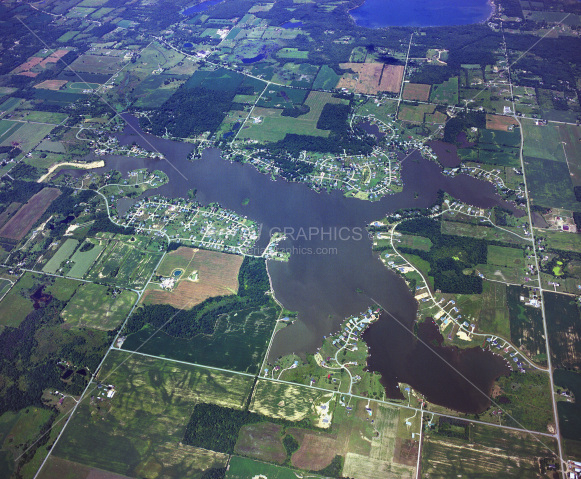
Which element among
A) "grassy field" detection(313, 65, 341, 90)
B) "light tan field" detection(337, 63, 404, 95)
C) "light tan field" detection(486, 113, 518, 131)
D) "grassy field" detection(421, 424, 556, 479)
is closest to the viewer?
"grassy field" detection(421, 424, 556, 479)

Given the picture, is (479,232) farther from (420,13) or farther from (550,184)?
(420,13)

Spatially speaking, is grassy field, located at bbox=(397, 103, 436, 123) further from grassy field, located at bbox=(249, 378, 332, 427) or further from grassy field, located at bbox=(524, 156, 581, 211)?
grassy field, located at bbox=(249, 378, 332, 427)

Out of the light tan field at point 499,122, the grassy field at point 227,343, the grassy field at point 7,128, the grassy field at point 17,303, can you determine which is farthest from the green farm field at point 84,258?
the light tan field at point 499,122

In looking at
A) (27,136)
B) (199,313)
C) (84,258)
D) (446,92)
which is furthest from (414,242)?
(27,136)

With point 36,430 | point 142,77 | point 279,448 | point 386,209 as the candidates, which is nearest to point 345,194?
point 386,209

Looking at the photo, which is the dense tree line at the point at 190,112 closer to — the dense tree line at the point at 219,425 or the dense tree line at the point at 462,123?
the dense tree line at the point at 462,123

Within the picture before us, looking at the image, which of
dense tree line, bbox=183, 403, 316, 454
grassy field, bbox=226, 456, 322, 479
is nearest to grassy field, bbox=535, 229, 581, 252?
dense tree line, bbox=183, 403, 316, 454

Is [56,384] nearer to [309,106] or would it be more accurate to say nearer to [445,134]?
[309,106]
